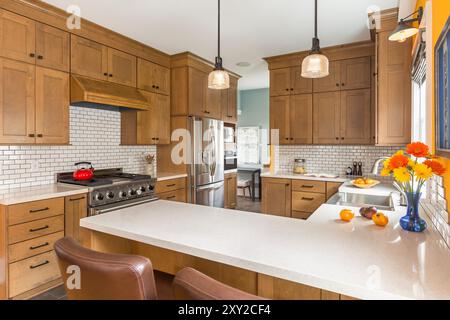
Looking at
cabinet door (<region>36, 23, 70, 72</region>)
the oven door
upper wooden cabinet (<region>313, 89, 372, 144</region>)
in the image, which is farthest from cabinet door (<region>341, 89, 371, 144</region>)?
cabinet door (<region>36, 23, 70, 72</region>)

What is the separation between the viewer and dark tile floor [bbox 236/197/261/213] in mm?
5688

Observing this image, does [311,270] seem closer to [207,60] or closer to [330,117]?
[330,117]

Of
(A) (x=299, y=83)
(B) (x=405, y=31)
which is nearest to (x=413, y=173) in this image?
(B) (x=405, y=31)

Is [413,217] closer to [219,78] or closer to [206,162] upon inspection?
[219,78]

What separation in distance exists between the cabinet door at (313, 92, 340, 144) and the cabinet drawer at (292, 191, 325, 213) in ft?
2.79

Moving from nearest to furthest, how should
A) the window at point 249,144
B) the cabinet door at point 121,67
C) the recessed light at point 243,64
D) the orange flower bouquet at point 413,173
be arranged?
the orange flower bouquet at point 413,173 → the cabinet door at point 121,67 → the recessed light at point 243,64 → the window at point 249,144

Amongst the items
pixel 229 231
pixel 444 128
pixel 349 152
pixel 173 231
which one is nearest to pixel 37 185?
pixel 173 231

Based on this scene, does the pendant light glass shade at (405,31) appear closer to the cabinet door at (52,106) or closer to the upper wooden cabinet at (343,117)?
the upper wooden cabinet at (343,117)

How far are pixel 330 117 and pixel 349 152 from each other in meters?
0.63

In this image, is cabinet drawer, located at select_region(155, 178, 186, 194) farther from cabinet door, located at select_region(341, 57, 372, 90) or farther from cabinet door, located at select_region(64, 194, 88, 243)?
cabinet door, located at select_region(341, 57, 372, 90)

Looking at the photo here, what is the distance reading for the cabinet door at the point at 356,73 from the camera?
3799 millimetres

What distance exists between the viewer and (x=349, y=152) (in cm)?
418

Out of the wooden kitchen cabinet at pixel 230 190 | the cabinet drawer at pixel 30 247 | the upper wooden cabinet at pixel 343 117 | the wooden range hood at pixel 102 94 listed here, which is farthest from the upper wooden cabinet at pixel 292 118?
the cabinet drawer at pixel 30 247

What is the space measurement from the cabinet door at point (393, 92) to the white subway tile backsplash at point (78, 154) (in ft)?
10.8
